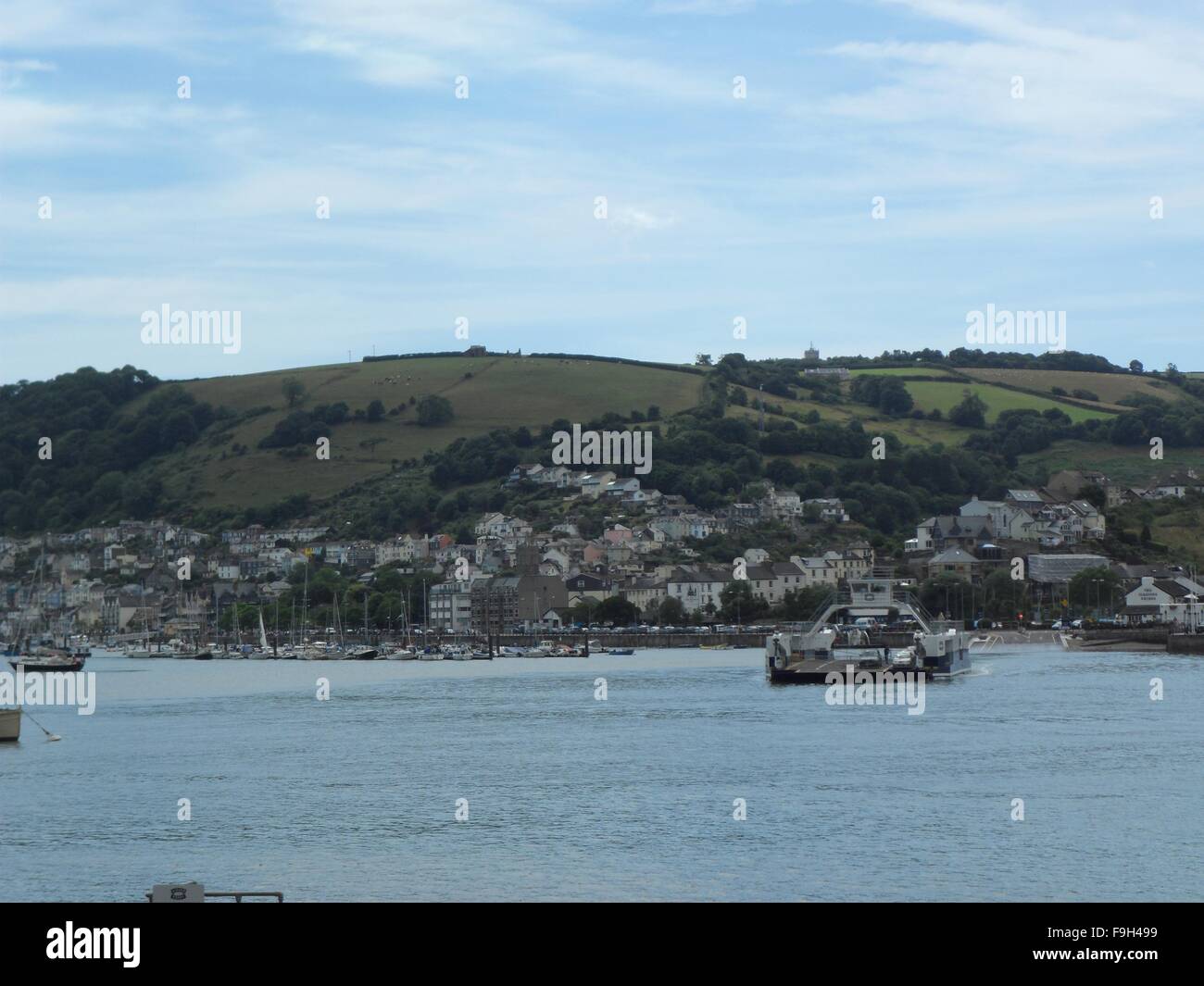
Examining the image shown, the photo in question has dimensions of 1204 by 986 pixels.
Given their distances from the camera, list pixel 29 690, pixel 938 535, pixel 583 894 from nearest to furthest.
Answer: pixel 583 894 → pixel 29 690 → pixel 938 535

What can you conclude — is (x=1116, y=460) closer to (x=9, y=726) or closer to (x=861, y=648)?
(x=861, y=648)

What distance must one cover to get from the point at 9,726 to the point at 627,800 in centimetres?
2367

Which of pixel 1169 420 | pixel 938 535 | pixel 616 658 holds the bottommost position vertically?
pixel 616 658

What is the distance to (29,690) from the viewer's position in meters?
83.5

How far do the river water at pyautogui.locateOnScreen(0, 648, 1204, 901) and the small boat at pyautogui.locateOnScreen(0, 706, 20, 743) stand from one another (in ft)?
3.45

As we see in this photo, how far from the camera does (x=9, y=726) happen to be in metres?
46.9

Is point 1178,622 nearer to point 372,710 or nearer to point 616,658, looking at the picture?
point 616,658

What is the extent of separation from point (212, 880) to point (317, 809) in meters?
7.44
